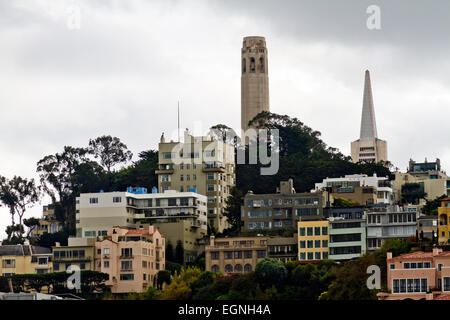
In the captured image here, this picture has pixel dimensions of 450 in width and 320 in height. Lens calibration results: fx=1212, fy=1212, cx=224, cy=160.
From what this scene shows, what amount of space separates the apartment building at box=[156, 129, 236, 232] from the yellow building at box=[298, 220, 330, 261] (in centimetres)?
2194

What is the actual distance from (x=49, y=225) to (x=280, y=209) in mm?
33717

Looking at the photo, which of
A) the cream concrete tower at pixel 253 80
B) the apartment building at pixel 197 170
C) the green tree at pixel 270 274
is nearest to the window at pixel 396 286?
the green tree at pixel 270 274

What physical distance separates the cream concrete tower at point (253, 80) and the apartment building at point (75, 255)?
60.5 m

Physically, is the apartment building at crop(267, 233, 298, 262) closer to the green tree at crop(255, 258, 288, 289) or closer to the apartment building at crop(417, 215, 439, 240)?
the green tree at crop(255, 258, 288, 289)

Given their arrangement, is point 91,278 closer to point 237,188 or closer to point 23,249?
point 23,249

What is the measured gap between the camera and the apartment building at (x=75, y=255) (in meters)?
122

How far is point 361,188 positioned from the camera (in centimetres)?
14112

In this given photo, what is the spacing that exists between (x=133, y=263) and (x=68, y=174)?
32666mm

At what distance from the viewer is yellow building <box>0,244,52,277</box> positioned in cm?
12606

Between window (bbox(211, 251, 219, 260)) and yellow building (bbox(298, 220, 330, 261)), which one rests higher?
yellow building (bbox(298, 220, 330, 261))

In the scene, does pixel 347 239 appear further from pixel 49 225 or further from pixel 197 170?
pixel 49 225

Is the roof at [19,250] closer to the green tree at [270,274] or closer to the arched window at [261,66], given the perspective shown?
the green tree at [270,274]

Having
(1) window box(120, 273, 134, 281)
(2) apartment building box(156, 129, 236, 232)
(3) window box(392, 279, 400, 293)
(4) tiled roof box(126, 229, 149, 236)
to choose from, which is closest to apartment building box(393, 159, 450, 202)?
(2) apartment building box(156, 129, 236, 232)
